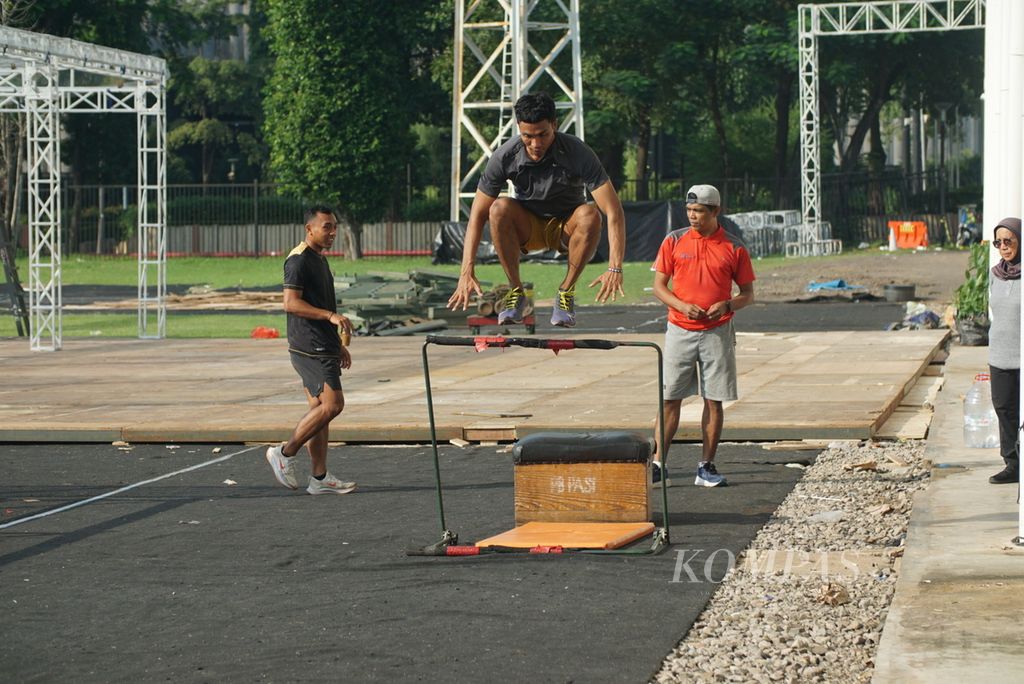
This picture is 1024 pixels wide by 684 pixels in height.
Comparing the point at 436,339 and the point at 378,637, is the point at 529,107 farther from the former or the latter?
the point at 378,637

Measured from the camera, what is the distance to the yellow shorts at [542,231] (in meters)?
9.60

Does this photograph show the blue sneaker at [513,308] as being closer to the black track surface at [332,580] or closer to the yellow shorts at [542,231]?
the yellow shorts at [542,231]

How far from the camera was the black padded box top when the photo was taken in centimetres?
999

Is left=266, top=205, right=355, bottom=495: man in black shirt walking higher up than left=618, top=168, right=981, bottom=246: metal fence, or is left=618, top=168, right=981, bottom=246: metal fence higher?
left=618, top=168, right=981, bottom=246: metal fence

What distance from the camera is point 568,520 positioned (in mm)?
10367

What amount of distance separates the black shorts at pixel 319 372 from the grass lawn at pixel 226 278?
1699 cm

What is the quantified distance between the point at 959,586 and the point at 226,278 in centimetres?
3985

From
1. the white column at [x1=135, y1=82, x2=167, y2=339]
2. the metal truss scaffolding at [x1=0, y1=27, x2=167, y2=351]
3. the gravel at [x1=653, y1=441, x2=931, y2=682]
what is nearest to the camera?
the gravel at [x1=653, y1=441, x2=931, y2=682]

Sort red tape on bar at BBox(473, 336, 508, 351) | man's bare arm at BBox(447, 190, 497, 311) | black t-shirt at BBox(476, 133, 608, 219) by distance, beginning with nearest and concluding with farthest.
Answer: red tape on bar at BBox(473, 336, 508, 351) → black t-shirt at BBox(476, 133, 608, 219) → man's bare arm at BBox(447, 190, 497, 311)

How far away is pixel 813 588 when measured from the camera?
8.41m

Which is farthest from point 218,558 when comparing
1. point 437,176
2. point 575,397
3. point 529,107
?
point 437,176

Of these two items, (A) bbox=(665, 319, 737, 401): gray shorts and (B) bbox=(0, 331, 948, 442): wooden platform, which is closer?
(A) bbox=(665, 319, 737, 401): gray shorts

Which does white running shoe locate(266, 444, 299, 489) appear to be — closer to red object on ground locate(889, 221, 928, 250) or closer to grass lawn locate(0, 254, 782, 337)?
grass lawn locate(0, 254, 782, 337)

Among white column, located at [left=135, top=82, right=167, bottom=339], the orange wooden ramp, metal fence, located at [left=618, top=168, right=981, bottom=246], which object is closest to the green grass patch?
white column, located at [left=135, top=82, right=167, bottom=339]
